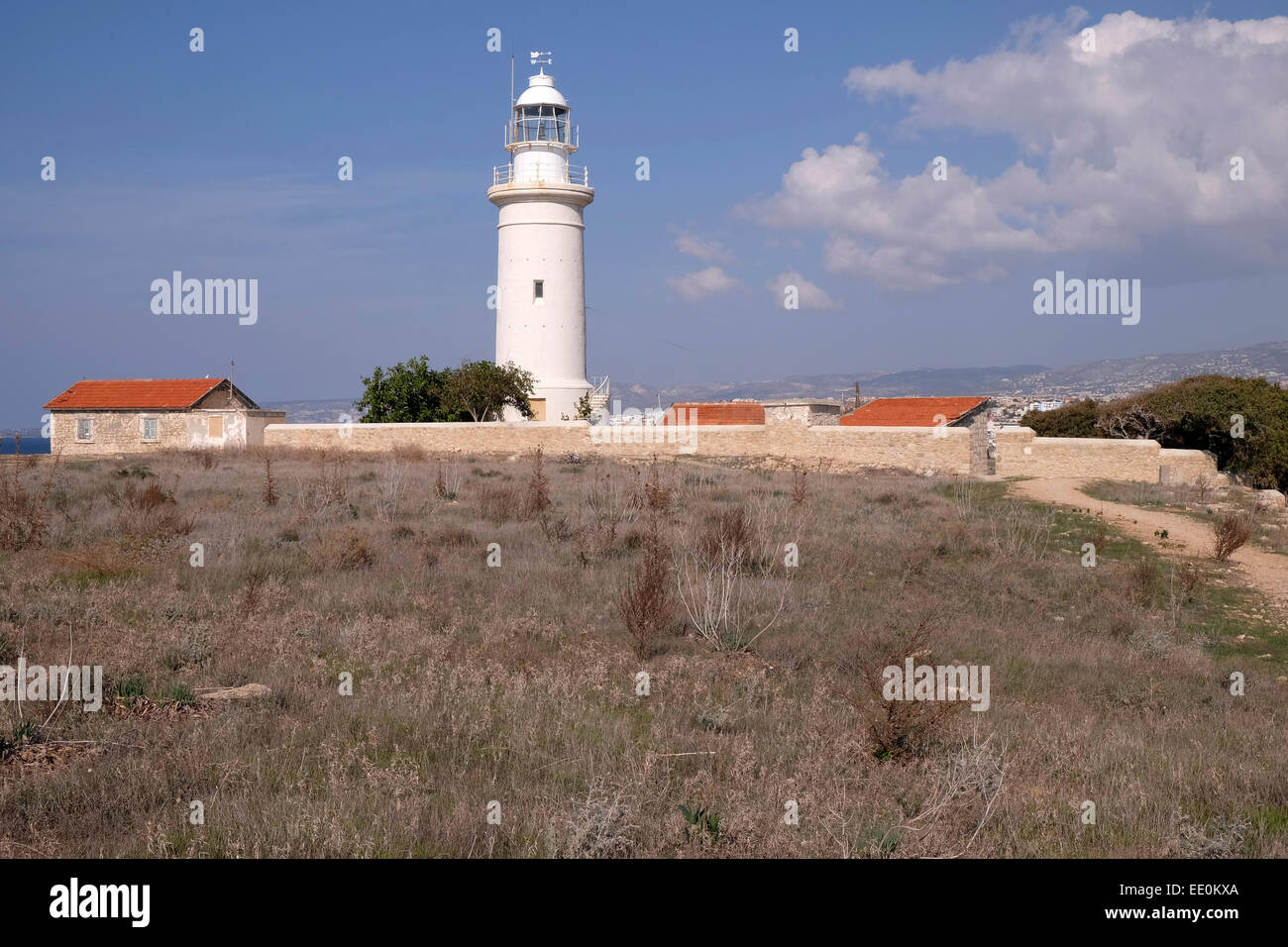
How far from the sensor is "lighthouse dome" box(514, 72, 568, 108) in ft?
99.9

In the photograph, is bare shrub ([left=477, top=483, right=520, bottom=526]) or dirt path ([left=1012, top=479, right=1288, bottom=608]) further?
bare shrub ([left=477, top=483, right=520, bottom=526])

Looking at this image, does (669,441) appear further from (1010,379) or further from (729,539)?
(1010,379)

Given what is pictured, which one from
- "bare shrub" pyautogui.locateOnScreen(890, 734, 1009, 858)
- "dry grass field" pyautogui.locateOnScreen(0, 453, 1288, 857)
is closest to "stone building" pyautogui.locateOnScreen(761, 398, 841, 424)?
"dry grass field" pyautogui.locateOnScreen(0, 453, 1288, 857)

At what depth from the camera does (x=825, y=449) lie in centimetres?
2450

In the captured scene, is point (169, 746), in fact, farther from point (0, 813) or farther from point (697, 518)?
point (697, 518)

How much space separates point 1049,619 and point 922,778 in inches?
216

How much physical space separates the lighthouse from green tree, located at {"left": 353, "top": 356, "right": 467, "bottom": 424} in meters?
2.55

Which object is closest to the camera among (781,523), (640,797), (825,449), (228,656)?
(640,797)

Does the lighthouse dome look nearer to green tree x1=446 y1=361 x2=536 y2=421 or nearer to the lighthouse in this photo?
the lighthouse

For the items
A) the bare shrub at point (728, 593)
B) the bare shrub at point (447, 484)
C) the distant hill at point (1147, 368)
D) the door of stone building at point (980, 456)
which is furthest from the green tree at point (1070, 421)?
the distant hill at point (1147, 368)

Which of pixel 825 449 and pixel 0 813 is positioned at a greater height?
pixel 825 449

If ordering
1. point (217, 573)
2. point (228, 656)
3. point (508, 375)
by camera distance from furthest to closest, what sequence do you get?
point (508, 375), point (217, 573), point (228, 656)
